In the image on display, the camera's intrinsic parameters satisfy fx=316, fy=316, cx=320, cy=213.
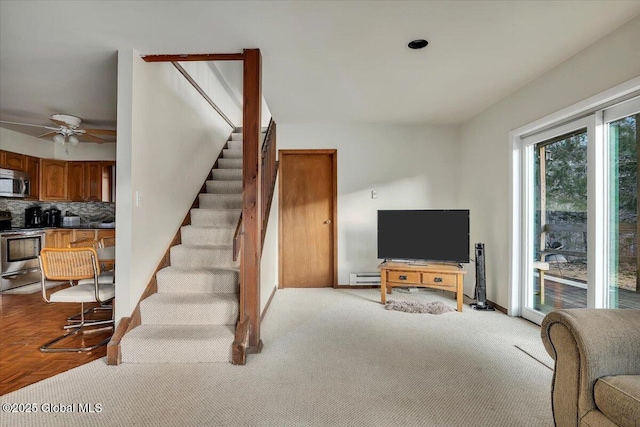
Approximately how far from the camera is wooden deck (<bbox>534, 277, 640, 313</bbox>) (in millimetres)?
2298

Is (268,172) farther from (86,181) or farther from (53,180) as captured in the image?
(53,180)

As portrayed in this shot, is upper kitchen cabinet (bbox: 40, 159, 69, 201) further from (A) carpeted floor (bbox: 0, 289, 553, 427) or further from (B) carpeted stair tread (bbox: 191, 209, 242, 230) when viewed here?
(A) carpeted floor (bbox: 0, 289, 553, 427)

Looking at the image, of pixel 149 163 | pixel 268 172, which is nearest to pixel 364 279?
pixel 268 172

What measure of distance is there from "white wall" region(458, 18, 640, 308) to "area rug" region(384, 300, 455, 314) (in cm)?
66

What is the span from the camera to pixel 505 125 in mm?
3516

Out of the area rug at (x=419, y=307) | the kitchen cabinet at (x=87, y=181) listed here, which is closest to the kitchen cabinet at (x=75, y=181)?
the kitchen cabinet at (x=87, y=181)

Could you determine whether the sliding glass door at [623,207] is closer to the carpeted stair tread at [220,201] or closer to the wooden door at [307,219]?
the wooden door at [307,219]

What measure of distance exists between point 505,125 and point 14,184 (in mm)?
6789

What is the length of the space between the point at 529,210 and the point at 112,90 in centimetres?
463

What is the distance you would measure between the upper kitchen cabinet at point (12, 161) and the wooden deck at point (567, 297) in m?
7.23

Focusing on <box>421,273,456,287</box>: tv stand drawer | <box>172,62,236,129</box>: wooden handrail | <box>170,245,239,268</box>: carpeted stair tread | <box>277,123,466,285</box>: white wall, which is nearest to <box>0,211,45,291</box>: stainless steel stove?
<box>170,245,239,268</box>: carpeted stair tread

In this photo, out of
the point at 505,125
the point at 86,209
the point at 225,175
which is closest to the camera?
the point at 505,125

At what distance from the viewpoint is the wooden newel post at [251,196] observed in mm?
2504

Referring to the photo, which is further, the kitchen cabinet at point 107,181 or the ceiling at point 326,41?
the kitchen cabinet at point 107,181
